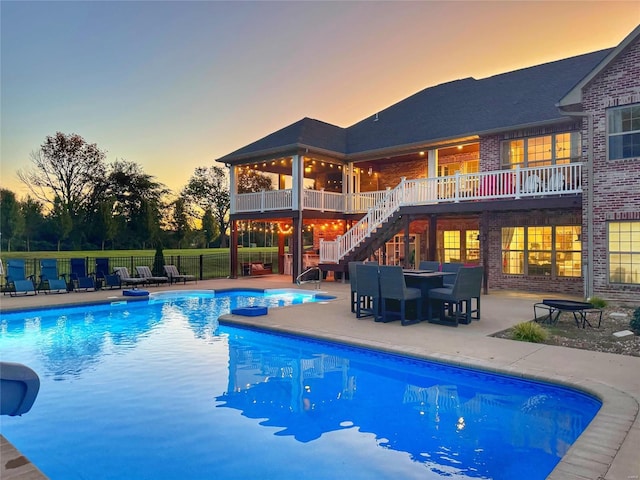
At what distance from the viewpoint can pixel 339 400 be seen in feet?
20.5

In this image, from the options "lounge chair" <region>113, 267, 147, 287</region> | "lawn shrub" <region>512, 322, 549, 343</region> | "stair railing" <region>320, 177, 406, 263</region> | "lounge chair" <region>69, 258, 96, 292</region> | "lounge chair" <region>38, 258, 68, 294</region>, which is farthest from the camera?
"lounge chair" <region>113, 267, 147, 287</region>

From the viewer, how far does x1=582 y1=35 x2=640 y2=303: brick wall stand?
12227 mm

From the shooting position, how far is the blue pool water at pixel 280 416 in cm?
443

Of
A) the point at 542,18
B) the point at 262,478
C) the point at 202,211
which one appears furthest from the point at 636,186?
the point at 202,211

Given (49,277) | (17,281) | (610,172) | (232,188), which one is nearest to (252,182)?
(232,188)

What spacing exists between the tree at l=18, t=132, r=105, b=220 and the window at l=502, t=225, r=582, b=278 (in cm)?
3422

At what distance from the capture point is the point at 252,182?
50125 mm

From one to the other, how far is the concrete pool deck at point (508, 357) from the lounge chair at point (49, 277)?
1.69m

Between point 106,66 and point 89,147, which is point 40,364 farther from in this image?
point 89,147

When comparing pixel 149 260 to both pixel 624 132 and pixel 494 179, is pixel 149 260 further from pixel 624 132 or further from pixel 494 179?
pixel 624 132

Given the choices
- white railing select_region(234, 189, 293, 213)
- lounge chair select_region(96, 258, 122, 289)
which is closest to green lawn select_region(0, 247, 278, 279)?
white railing select_region(234, 189, 293, 213)

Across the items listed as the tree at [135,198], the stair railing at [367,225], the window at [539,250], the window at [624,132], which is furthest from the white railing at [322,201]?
the tree at [135,198]

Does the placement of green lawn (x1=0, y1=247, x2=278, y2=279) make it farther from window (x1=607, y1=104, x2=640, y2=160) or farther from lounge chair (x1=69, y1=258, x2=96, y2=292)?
window (x1=607, y1=104, x2=640, y2=160)

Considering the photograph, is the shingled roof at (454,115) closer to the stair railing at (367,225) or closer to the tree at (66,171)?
the stair railing at (367,225)
